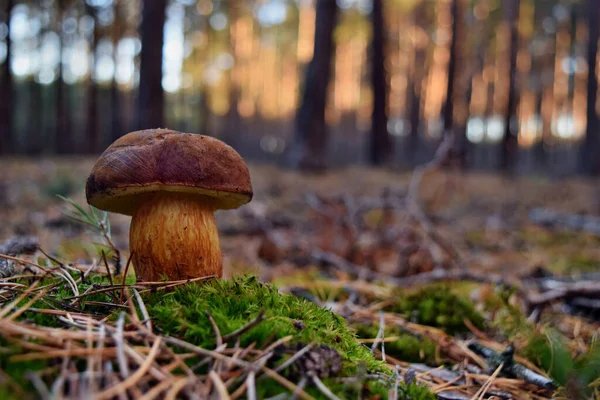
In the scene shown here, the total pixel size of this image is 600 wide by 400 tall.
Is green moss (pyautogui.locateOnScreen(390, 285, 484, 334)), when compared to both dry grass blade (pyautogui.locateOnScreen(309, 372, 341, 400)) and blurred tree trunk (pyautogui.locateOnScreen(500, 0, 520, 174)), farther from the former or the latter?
blurred tree trunk (pyautogui.locateOnScreen(500, 0, 520, 174))

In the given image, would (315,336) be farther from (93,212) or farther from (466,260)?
(466,260)

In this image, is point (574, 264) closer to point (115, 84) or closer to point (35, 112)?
point (115, 84)

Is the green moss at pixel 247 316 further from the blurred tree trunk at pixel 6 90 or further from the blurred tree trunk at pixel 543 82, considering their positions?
the blurred tree trunk at pixel 543 82

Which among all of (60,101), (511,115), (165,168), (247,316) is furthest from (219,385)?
(60,101)

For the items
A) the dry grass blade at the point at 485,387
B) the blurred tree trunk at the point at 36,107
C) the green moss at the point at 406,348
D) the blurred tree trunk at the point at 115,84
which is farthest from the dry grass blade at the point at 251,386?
the blurred tree trunk at the point at 36,107

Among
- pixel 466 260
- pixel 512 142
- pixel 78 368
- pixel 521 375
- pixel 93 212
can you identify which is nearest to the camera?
pixel 78 368

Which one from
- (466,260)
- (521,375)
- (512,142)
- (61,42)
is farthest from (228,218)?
(61,42)
